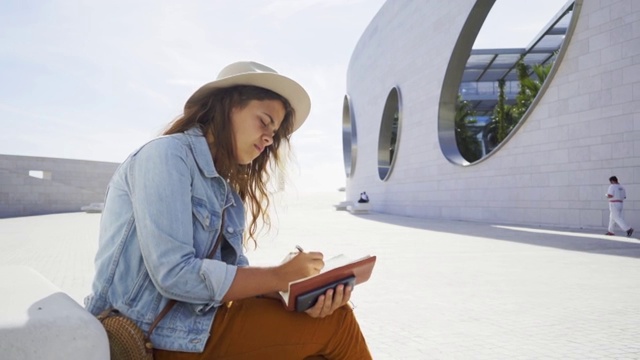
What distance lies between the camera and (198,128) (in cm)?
185

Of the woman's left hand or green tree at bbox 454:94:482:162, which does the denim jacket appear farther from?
green tree at bbox 454:94:482:162

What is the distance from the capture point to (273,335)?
1.66 m

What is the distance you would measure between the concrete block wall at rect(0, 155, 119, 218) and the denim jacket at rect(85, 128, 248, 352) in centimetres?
2672

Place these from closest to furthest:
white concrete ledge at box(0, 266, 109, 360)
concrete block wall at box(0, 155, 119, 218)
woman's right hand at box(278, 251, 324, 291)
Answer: white concrete ledge at box(0, 266, 109, 360), woman's right hand at box(278, 251, 324, 291), concrete block wall at box(0, 155, 119, 218)

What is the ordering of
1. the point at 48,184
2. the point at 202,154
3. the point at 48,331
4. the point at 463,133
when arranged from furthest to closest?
the point at 463,133 → the point at 48,184 → the point at 202,154 → the point at 48,331

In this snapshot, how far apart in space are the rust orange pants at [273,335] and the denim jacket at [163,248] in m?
0.06

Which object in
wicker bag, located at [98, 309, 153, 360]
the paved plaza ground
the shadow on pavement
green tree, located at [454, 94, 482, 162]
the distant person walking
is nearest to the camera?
wicker bag, located at [98, 309, 153, 360]

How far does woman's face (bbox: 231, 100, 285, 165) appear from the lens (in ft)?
6.31

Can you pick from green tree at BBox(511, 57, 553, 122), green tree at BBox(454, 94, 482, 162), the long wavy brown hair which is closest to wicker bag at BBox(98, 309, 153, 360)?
the long wavy brown hair

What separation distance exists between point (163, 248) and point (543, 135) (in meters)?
13.0

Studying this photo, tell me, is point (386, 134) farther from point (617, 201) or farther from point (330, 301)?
point (330, 301)

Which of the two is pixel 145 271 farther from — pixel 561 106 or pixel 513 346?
pixel 561 106

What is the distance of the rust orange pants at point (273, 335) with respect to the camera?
1620 mm

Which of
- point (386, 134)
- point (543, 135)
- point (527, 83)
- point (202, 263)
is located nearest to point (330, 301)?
point (202, 263)
